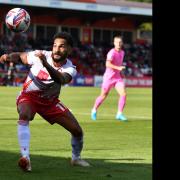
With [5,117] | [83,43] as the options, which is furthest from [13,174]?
[83,43]

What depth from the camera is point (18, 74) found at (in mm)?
46531

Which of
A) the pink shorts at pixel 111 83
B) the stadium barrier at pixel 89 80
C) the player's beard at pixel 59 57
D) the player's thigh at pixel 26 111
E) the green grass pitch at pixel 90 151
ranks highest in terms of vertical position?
the player's beard at pixel 59 57

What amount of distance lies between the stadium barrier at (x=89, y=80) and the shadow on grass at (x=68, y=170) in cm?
3639

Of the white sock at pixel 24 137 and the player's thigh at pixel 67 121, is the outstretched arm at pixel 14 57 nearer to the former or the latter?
the white sock at pixel 24 137

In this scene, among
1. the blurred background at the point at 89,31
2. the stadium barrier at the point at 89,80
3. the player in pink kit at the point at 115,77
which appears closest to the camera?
the player in pink kit at the point at 115,77

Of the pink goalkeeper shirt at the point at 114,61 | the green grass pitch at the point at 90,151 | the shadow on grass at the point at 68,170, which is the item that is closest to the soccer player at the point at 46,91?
the shadow on grass at the point at 68,170

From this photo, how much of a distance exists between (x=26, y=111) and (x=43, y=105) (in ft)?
1.22

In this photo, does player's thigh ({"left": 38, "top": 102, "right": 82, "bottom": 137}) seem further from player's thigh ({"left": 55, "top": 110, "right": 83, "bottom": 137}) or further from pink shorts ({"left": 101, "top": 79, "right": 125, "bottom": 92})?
pink shorts ({"left": 101, "top": 79, "right": 125, "bottom": 92})

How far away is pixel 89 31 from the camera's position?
64875 millimetres

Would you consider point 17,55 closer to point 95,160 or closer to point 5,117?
point 95,160

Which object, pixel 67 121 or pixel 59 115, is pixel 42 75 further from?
pixel 67 121

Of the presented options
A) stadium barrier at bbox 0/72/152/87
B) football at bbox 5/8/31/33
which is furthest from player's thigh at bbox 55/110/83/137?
stadium barrier at bbox 0/72/152/87

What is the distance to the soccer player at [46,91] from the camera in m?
7.95
